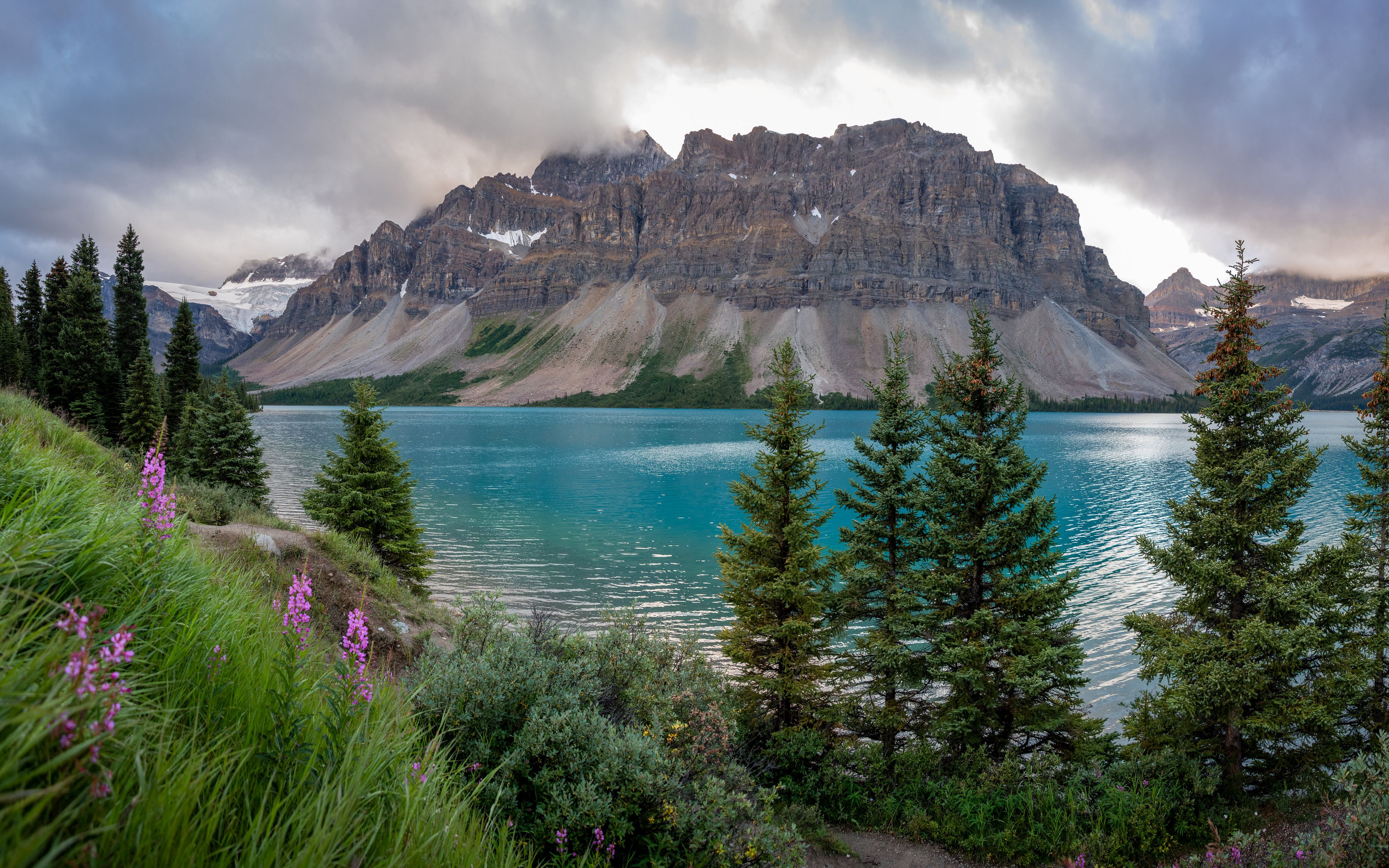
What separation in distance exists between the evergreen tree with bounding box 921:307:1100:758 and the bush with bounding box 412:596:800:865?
7.66m

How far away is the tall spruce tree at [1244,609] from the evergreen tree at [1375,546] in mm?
759

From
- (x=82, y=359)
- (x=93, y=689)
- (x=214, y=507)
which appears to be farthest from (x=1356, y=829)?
(x=82, y=359)

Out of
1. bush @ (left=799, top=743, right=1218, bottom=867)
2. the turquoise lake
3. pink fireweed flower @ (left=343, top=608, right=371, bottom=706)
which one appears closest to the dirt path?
bush @ (left=799, top=743, right=1218, bottom=867)

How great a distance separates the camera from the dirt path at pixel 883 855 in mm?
10836

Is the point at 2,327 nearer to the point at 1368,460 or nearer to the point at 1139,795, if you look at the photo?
the point at 1139,795

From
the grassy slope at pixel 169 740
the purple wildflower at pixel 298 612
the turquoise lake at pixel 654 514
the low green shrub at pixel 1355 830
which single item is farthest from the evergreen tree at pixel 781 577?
the purple wildflower at pixel 298 612

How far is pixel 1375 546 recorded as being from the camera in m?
15.2

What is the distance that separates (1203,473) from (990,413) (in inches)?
185

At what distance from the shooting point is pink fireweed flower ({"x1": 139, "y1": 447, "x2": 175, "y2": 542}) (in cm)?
345

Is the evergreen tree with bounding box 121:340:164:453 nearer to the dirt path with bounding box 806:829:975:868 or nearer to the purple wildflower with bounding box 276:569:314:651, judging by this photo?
the dirt path with bounding box 806:829:975:868

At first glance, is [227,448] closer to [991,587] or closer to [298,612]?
[298,612]

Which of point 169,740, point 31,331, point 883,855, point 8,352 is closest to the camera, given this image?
point 169,740

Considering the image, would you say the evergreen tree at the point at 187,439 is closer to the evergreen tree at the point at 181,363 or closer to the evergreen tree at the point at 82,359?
the evergreen tree at the point at 181,363

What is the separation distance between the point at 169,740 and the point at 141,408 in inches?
1944
